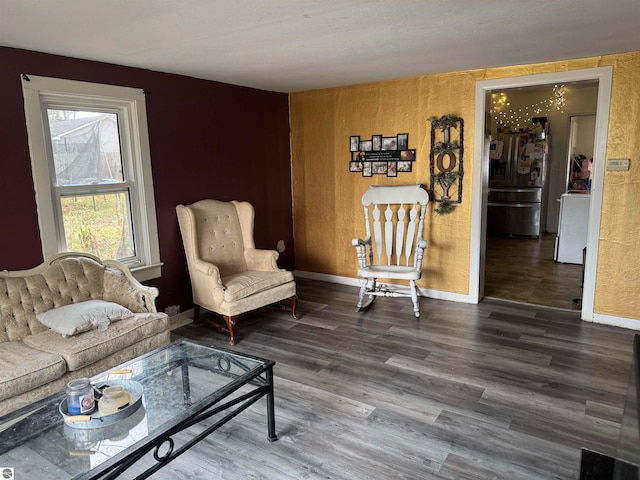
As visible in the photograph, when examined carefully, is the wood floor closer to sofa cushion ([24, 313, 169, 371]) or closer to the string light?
sofa cushion ([24, 313, 169, 371])

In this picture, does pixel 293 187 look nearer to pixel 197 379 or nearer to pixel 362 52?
pixel 362 52

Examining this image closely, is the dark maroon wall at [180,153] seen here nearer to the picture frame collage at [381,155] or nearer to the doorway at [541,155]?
the picture frame collage at [381,155]

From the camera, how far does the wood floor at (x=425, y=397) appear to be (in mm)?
2150

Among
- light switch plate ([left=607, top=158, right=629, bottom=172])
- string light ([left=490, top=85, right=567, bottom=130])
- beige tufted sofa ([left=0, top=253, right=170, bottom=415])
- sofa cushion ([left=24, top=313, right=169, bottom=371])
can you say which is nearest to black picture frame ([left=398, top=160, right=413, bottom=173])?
light switch plate ([left=607, top=158, right=629, bottom=172])

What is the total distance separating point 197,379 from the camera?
226cm

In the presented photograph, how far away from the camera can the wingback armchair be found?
A: 3.64 metres

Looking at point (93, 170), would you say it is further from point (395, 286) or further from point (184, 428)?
point (395, 286)

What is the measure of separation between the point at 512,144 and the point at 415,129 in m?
4.12


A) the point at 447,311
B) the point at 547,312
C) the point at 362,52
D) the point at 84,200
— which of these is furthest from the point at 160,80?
the point at 547,312

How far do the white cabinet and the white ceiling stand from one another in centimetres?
275

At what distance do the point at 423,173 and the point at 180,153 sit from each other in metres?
2.35

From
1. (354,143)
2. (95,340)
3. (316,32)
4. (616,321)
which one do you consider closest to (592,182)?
(616,321)

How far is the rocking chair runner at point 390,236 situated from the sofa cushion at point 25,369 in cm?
257

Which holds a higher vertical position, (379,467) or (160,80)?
(160,80)
